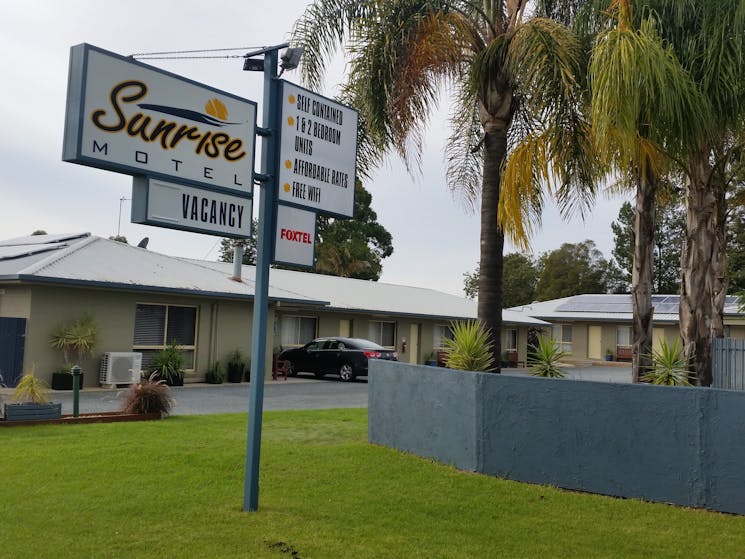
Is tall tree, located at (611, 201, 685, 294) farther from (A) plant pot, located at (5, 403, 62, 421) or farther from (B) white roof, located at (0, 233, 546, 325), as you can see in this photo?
(A) plant pot, located at (5, 403, 62, 421)

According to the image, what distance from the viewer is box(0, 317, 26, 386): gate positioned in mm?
18500

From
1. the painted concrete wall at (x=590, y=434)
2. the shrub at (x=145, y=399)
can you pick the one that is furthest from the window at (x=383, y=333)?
the painted concrete wall at (x=590, y=434)

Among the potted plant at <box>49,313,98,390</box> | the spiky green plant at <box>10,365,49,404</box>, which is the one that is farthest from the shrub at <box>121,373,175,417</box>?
the potted plant at <box>49,313,98,390</box>

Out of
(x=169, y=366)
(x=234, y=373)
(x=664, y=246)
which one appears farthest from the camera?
(x=664, y=246)

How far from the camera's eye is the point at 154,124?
21.2 ft

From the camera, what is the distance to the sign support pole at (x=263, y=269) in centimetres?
704

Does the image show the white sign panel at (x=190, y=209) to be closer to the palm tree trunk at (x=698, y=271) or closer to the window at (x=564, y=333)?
the palm tree trunk at (x=698, y=271)

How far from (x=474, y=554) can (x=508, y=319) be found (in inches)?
1224

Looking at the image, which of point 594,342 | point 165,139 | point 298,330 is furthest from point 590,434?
point 594,342

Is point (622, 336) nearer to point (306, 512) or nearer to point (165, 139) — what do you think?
point (306, 512)

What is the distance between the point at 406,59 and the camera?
39.3 ft

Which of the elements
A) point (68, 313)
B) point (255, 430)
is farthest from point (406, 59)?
point (68, 313)

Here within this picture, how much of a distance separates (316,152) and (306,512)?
11.6 ft

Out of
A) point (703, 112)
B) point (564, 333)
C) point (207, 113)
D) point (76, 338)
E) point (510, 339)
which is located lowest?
point (76, 338)
